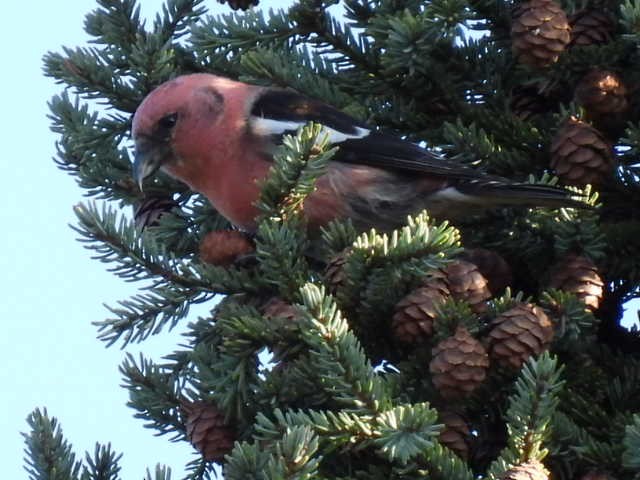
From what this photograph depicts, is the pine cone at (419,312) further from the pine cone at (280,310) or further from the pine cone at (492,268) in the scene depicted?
the pine cone at (492,268)

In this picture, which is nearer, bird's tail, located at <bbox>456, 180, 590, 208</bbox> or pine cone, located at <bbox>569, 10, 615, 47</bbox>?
bird's tail, located at <bbox>456, 180, 590, 208</bbox>

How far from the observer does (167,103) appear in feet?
9.23

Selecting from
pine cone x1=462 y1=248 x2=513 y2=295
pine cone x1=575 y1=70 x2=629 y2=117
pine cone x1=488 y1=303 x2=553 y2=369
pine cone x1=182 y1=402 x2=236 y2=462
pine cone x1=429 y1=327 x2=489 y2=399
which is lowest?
pine cone x1=182 y1=402 x2=236 y2=462

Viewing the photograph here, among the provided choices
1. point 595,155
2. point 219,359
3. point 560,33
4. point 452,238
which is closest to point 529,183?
point 595,155

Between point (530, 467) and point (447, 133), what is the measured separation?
3.09ft

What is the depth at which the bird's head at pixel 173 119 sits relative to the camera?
2756 millimetres

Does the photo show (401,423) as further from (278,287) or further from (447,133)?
(447,133)

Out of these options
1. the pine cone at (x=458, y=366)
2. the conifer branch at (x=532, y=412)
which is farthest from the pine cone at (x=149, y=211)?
the conifer branch at (x=532, y=412)

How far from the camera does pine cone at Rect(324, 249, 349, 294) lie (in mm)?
2013

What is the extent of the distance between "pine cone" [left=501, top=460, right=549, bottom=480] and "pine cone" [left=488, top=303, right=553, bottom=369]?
26cm

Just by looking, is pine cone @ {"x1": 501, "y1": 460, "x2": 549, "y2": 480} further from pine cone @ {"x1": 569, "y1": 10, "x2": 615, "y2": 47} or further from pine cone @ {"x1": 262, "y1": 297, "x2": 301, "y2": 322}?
pine cone @ {"x1": 569, "y1": 10, "x2": 615, "y2": 47}

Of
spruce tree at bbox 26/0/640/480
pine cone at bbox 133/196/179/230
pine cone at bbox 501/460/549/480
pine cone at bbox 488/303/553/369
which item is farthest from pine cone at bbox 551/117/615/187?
pine cone at bbox 133/196/179/230

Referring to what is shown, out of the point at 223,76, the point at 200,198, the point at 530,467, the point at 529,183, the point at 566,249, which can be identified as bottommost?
the point at 530,467

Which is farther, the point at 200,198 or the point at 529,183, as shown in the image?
the point at 200,198
